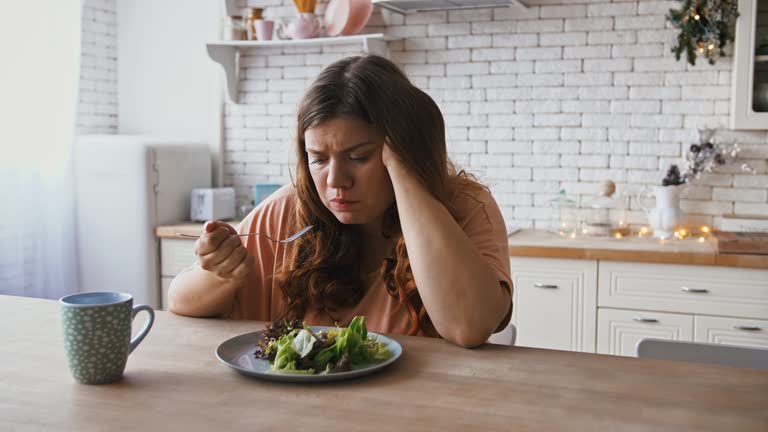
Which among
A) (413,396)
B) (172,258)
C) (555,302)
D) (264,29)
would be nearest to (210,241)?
(413,396)

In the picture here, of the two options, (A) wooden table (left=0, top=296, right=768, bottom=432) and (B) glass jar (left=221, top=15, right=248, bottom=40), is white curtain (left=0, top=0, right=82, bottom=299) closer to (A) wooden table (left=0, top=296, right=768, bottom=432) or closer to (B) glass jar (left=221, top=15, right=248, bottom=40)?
(B) glass jar (left=221, top=15, right=248, bottom=40)

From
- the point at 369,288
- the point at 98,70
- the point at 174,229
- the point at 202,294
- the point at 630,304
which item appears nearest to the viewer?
the point at 202,294

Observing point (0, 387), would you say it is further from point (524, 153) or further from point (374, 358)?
point (524, 153)

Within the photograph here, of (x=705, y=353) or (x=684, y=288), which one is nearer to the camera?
(x=705, y=353)

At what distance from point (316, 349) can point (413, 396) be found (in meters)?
0.20

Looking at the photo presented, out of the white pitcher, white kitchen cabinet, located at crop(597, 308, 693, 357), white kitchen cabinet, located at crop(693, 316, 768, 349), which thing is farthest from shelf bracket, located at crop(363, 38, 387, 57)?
white kitchen cabinet, located at crop(693, 316, 768, 349)

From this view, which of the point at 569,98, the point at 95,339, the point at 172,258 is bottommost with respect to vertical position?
the point at 172,258

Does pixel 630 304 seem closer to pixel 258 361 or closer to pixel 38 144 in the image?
pixel 258 361

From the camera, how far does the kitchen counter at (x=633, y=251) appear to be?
9.82 ft

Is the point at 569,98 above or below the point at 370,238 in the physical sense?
above

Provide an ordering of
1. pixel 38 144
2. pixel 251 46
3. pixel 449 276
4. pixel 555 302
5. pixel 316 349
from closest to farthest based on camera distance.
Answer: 1. pixel 316 349
2. pixel 449 276
3. pixel 555 302
4. pixel 38 144
5. pixel 251 46

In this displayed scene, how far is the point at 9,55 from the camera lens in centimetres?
377

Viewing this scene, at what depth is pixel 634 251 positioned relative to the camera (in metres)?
3.08

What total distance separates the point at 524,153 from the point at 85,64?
234cm
